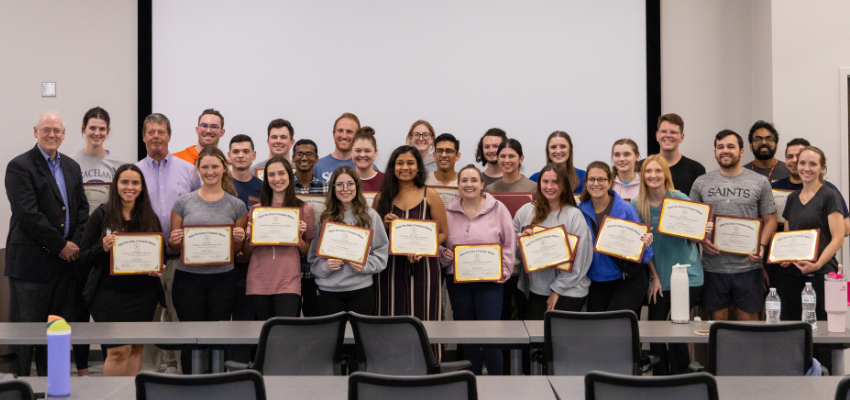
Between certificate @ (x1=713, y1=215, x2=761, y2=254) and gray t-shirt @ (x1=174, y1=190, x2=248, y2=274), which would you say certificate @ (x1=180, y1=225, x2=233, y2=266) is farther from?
certificate @ (x1=713, y1=215, x2=761, y2=254)

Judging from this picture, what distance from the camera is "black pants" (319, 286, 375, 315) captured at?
439cm

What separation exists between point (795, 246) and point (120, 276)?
4.59 metres

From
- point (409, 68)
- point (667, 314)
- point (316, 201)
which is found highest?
point (409, 68)

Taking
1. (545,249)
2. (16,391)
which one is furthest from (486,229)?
(16,391)

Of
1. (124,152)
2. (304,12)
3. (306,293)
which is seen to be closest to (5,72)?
(124,152)

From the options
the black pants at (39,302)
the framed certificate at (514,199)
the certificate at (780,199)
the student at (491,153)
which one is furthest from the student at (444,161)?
the black pants at (39,302)

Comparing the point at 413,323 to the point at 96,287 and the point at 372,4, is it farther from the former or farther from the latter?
the point at 372,4

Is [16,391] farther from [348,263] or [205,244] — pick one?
[348,263]

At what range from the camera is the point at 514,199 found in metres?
5.04

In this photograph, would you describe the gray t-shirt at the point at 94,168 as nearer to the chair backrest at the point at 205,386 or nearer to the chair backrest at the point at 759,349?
the chair backrest at the point at 205,386

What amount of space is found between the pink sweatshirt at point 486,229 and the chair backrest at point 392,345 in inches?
53.8

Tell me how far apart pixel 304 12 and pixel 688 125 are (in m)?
4.07

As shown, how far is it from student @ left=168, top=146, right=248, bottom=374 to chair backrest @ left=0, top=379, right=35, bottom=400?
2.29 m

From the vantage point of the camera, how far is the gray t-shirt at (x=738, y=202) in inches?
188
